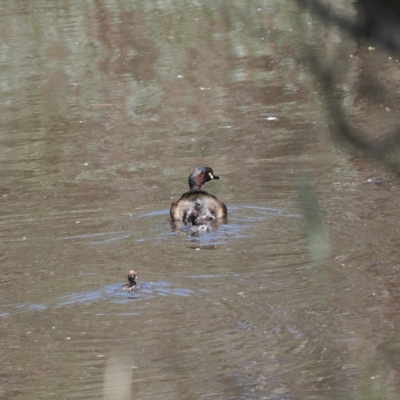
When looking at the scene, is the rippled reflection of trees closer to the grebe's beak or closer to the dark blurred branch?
the dark blurred branch

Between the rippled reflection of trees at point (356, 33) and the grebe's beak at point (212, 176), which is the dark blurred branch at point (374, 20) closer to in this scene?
the rippled reflection of trees at point (356, 33)

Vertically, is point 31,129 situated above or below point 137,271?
below

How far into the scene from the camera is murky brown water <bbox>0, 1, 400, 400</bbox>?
5.11 m

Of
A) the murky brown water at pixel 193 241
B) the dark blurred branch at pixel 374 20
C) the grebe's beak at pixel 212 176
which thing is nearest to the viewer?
the dark blurred branch at pixel 374 20

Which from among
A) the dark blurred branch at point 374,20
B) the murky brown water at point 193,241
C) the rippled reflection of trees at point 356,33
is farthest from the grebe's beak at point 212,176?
the dark blurred branch at point 374,20

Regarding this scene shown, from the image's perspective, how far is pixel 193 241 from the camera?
7508 millimetres

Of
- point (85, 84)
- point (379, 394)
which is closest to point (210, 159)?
point (85, 84)

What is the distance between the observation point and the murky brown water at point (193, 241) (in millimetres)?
5113

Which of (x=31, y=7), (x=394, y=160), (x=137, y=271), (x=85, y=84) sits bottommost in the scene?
(x=31, y=7)

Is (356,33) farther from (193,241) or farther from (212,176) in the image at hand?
(212,176)

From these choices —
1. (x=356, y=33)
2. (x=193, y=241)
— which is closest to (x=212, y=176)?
(x=193, y=241)

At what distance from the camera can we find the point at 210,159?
32.4 ft

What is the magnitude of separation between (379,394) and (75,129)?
7630mm

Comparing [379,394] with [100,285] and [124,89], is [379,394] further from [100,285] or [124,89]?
[124,89]
